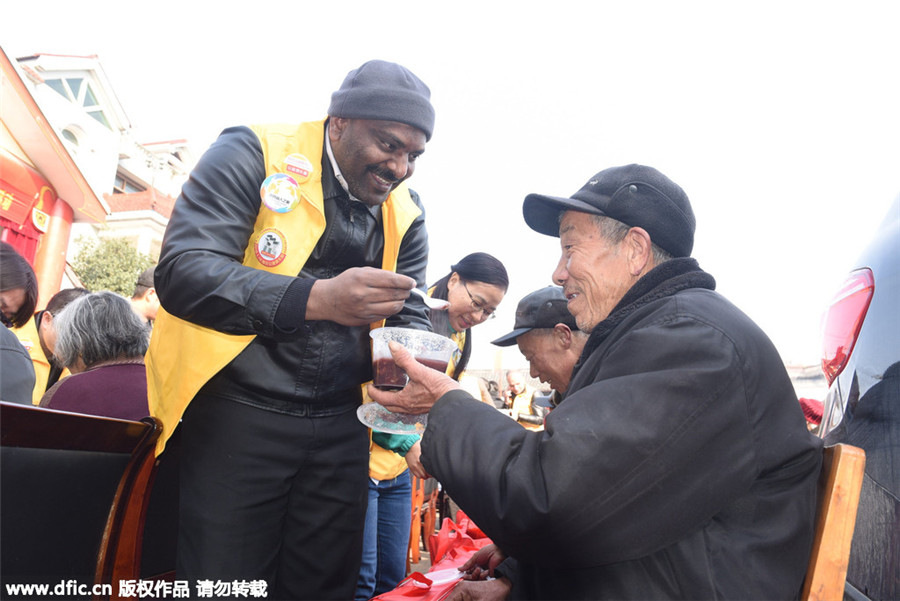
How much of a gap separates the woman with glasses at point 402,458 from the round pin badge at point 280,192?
1085 millimetres

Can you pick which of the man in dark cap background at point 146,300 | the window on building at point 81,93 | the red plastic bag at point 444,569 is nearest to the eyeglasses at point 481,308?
the red plastic bag at point 444,569

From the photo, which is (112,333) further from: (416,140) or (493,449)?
(493,449)

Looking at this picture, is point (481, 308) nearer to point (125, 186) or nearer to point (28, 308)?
point (28, 308)

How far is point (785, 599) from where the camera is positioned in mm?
1173

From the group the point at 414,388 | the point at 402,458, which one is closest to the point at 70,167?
the point at 402,458

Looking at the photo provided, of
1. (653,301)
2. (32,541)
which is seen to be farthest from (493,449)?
(32,541)

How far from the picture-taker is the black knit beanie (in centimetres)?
191

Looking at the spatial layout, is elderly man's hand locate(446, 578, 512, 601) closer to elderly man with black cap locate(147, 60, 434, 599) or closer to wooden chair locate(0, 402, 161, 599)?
elderly man with black cap locate(147, 60, 434, 599)

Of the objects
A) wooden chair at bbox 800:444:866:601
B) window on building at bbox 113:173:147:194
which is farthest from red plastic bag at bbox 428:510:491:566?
window on building at bbox 113:173:147:194

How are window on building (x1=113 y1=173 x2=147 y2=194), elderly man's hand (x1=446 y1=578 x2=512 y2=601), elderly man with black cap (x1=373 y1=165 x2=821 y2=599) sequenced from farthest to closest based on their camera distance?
window on building (x1=113 y1=173 x2=147 y2=194) < elderly man's hand (x1=446 y1=578 x2=512 y2=601) < elderly man with black cap (x1=373 y1=165 x2=821 y2=599)

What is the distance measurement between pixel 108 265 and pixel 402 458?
24360 millimetres

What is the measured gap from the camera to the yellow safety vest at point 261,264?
1.73 m

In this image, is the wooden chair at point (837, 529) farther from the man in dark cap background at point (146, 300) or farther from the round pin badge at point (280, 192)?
the man in dark cap background at point (146, 300)

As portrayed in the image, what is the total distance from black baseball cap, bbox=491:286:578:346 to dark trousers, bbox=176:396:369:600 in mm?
1193
